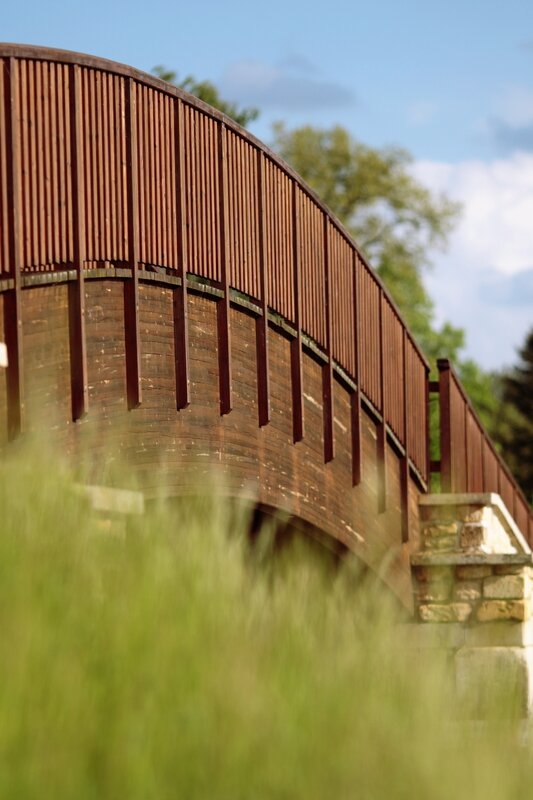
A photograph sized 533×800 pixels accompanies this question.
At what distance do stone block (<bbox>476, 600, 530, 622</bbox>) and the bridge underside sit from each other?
1.38m

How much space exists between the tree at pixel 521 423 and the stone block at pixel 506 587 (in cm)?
4923

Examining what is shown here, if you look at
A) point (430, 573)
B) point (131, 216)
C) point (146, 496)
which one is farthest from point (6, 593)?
point (430, 573)

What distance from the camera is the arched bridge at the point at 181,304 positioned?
874 cm

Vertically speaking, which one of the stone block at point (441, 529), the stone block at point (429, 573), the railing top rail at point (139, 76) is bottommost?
the stone block at point (429, 573)

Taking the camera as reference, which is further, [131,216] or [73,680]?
[131,216]

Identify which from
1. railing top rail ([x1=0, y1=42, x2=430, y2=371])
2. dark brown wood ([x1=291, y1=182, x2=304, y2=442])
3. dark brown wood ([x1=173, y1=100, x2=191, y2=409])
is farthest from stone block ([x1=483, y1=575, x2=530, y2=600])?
dark brown wood ([x1=173, y1=100, x2=191, y2=409])

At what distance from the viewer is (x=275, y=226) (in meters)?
12.5

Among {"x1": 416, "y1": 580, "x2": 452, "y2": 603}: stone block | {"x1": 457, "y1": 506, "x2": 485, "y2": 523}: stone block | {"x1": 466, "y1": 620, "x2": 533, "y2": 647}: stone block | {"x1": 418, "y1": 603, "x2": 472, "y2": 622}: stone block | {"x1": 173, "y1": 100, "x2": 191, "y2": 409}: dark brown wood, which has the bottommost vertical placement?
{"x1": 466, "y1": 620, "x2": 533, "y2": 647}: stone block

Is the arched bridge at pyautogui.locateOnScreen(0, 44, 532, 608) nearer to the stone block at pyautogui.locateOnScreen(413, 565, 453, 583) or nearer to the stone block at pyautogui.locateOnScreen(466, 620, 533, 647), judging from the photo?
the stone block at pyautogui.locateOnScreen(413, 565, 453, 583)

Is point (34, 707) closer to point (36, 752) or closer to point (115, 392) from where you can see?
point (36, 752)

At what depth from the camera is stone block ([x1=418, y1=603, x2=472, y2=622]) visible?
1595 centimetres

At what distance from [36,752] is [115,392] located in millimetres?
5157

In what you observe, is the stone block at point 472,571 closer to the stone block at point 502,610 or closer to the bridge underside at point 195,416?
the stone block at point 502,610

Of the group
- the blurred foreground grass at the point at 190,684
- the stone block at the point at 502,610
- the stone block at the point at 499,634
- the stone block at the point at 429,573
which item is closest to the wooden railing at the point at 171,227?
the stone block at the point at 429,573
